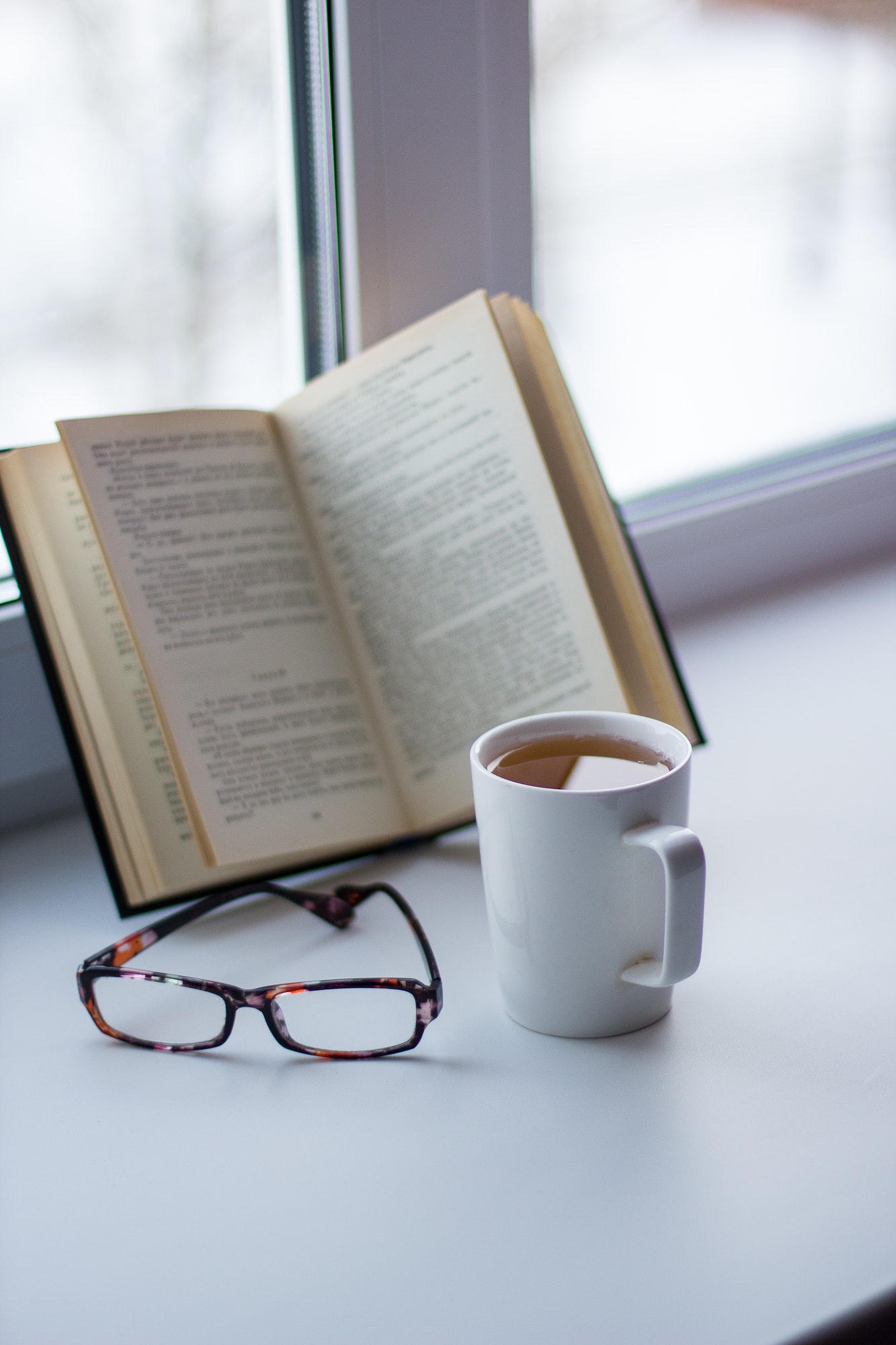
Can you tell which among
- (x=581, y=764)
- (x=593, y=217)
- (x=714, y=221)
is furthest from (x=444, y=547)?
(x=714, y=221)

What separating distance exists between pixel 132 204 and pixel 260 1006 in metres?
0.56

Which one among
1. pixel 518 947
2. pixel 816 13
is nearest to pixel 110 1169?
pixel 518 947

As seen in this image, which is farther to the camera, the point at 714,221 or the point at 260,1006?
the point at 714,221

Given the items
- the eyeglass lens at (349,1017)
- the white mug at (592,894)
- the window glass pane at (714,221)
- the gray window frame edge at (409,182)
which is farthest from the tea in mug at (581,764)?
the window glass pane at (714,221)

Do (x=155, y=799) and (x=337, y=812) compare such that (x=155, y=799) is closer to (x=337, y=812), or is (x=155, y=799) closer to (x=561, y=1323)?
(x=337, y=812)

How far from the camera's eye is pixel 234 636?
63 centimetres

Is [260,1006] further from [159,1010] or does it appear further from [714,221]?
[714,221]

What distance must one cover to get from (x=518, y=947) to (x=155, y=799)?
0.75 ft

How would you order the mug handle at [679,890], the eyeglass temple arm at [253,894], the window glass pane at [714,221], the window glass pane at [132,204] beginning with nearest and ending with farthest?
1. the mug handle at [679,890]
2. the eyeglass temple arm at [253,894]
3. the window glass pane at [132,204]
4. the window glass pane at [714,221]

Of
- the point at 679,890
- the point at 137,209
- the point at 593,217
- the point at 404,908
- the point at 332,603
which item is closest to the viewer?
the point at 679,890

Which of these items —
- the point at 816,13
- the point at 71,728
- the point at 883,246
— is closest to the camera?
the point at 71,728

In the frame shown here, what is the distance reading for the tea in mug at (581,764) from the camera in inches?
19.6

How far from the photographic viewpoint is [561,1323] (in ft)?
1.18

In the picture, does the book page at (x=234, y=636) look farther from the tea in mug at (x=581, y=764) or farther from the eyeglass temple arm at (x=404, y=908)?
the tea in mug at (x=581, y=764)
